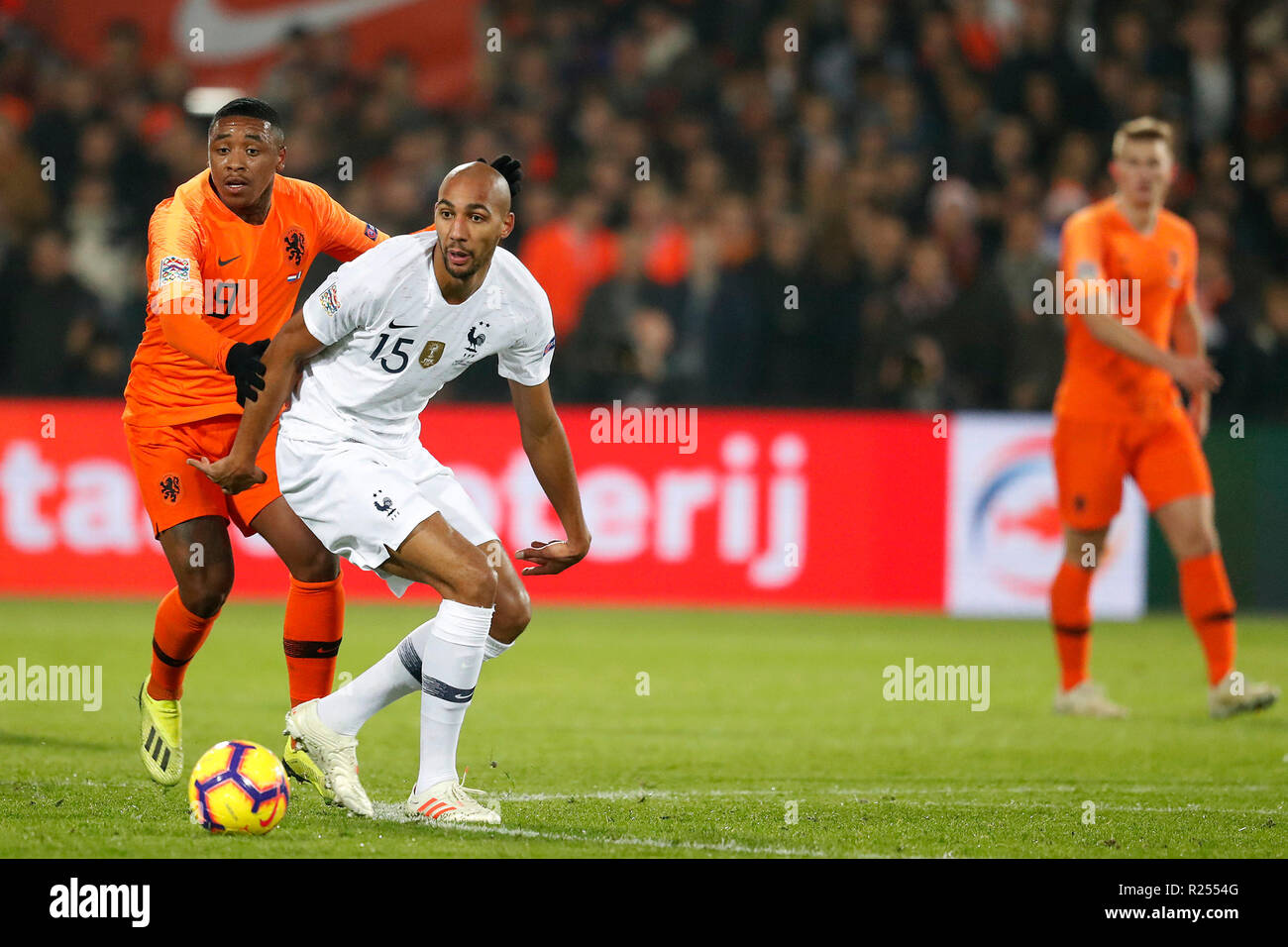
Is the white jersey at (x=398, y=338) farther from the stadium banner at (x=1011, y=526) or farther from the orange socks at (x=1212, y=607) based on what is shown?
the stadium banner at (x=1011, y=526)

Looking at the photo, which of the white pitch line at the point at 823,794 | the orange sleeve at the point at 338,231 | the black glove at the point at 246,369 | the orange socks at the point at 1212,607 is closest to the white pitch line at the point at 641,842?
the white pitch line at the point at 823,794

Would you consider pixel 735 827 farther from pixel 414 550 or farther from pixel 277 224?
pixel 277 224

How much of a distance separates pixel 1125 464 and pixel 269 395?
14.7 ft

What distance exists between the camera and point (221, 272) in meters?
6.29

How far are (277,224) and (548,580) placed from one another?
6.11 metres

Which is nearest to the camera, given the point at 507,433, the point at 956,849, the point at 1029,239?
the point at 956,849

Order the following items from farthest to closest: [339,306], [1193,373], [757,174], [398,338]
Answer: [757,174] < [1193,373] < [398,338] < [339,306]

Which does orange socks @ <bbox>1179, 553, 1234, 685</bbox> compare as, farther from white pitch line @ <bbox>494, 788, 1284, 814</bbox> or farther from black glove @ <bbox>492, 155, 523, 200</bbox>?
black glove @ <bbox>492, 155, 523, 200</bbox>

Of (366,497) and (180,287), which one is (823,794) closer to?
(366,497)

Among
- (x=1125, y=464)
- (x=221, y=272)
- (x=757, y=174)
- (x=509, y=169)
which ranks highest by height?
(x=757, y=174)

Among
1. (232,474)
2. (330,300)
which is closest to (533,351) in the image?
(330,300)

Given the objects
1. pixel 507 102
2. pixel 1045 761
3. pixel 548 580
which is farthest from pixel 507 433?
pixel 1045 761

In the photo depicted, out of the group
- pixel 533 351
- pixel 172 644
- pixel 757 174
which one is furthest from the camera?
pixel 757 174

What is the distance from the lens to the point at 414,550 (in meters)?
5.57
